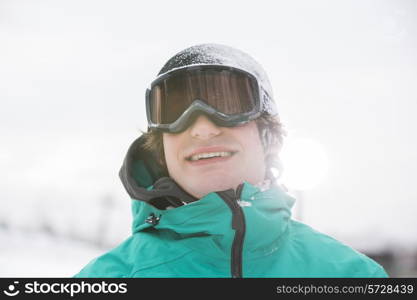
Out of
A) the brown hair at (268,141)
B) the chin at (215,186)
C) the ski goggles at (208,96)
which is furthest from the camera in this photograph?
the brown hair at (268,141)

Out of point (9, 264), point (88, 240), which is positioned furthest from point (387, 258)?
point (9, 264)

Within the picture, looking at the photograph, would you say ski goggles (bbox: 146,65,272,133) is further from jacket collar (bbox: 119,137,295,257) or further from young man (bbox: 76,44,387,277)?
jacket collar (bbox: 119,137,295,257)

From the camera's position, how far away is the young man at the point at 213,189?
197 centimetres

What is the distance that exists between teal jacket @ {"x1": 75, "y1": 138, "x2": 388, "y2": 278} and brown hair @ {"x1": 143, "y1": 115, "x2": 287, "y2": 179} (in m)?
0.34

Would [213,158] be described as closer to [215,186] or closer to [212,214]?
[215,186]

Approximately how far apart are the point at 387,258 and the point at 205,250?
29.7 m

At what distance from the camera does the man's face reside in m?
2.16

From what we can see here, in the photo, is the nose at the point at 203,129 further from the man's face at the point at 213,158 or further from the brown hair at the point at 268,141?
the brown hair at the point at 268,141

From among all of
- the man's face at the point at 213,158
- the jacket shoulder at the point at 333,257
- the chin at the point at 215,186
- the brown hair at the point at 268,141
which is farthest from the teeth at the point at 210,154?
the jacket shoulder at the point at 333,257

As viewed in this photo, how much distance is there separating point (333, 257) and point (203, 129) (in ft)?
3.15

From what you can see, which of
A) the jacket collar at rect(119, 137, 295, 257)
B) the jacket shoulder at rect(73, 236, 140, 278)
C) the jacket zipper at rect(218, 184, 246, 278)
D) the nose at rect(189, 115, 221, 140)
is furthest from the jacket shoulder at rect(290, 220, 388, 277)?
the jacket shoulder at rect(73, 236, 140, 278)

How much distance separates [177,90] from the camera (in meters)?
2.47

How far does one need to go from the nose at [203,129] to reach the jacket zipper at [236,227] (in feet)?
1.17

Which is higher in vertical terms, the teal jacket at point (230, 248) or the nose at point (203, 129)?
the nose at point (203, 129)
